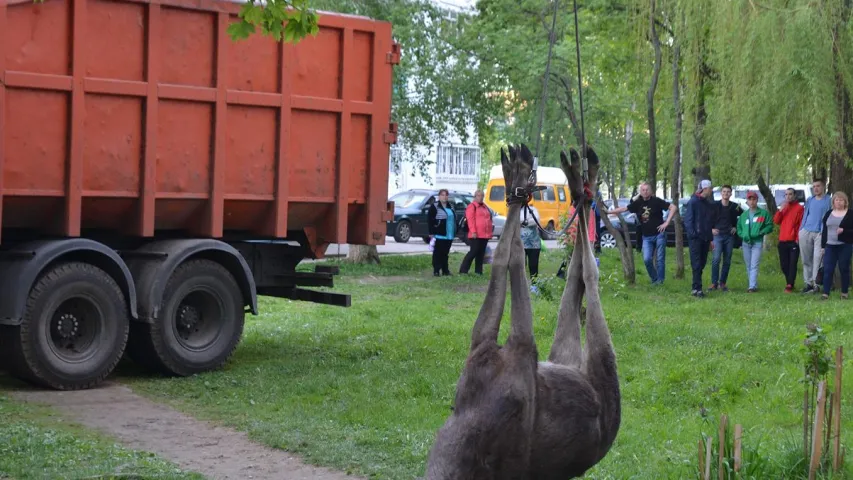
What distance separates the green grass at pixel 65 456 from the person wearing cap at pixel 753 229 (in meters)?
13.5

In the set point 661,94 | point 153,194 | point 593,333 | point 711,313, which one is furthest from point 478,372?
point 661,94

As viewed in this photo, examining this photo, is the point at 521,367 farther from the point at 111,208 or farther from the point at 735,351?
the point at 735,351

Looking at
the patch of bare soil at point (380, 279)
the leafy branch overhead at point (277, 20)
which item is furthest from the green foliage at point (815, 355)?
the patch of bare soil at point (380, 279)

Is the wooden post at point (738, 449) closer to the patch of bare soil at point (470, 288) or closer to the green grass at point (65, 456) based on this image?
the green grass at point (65, 456)

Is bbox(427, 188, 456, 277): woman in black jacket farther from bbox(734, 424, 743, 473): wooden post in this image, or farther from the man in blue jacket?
bbox(734, 424, 743, 473): wooden post

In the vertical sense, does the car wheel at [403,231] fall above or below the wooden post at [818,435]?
above

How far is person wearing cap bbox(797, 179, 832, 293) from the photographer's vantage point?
17984 millimetres

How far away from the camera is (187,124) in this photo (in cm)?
1066

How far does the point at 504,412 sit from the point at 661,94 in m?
21.5

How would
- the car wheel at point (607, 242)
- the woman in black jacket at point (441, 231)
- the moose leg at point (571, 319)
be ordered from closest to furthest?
the moose leg at point (571, 319), the woman in black jacket at point (441, 231), the car wheel at point (607, 242)

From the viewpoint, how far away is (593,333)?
461 centimetres

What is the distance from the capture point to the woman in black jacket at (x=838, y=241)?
17.1 meters

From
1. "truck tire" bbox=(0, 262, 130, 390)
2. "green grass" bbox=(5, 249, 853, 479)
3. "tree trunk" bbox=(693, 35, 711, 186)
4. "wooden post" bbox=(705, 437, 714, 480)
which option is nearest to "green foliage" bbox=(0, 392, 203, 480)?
"green grass" bbox=(5, 249, 853, 479)

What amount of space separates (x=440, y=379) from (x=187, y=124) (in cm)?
357
